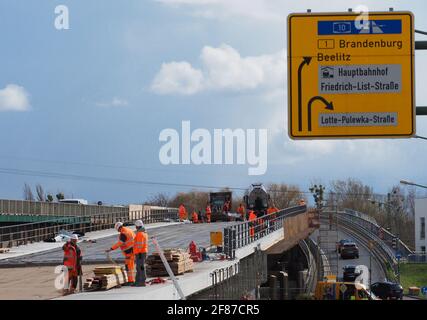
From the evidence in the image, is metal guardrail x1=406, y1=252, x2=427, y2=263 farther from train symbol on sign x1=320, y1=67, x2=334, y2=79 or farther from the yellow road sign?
train symbol on sign x1=320, y1=67, x2=334, y2=79

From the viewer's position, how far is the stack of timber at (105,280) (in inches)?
763

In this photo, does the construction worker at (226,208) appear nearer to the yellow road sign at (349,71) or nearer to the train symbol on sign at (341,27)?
the yellow road sign at (349,71)

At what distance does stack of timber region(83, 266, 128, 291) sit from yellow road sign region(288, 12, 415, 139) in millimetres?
6043

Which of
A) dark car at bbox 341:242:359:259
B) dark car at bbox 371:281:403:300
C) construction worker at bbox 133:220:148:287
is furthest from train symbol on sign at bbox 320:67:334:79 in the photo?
dark car at bbox 341:242:359:259

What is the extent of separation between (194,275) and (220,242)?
33.4ft

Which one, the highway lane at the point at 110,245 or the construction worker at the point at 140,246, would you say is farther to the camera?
the highway lane at the point at 110,245

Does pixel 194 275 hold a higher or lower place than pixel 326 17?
lower

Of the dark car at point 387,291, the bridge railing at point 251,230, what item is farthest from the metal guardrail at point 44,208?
the dark car at point 387,291

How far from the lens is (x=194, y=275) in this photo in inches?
944

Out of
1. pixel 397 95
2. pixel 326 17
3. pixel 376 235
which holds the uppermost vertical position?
pixel 326 17

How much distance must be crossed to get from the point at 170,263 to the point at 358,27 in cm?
1024

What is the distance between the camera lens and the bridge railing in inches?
1282
